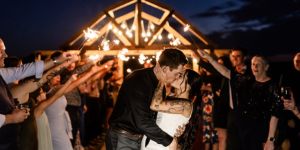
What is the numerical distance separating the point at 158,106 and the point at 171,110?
0.43 feet

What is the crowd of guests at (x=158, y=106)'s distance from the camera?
13.1ft

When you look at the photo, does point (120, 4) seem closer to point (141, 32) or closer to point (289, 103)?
point (141, 32)

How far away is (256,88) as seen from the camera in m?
6.31

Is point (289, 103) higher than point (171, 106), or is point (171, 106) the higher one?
point (171, 106)

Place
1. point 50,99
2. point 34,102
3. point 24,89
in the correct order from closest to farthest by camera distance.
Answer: point 24,89 → point 50,99 → point 34,102

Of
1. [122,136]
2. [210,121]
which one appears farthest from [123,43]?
[122,136]

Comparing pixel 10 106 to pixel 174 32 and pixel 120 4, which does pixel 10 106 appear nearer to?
pixel 120 4

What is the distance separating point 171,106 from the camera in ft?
12.7

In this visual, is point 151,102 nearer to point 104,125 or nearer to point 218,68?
point 218,68

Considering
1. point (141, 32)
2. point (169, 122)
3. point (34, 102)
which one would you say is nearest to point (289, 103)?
point (169, 122)

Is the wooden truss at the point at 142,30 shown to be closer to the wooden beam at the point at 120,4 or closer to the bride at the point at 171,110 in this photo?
the wooden beam at the point at 120,4

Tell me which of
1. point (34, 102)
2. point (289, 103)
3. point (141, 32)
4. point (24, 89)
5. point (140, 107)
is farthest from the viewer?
point (141, 32)

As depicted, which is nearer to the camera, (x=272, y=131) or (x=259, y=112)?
(x=272, y=131)

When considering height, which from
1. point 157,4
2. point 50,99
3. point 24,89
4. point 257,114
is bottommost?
point 257,114
